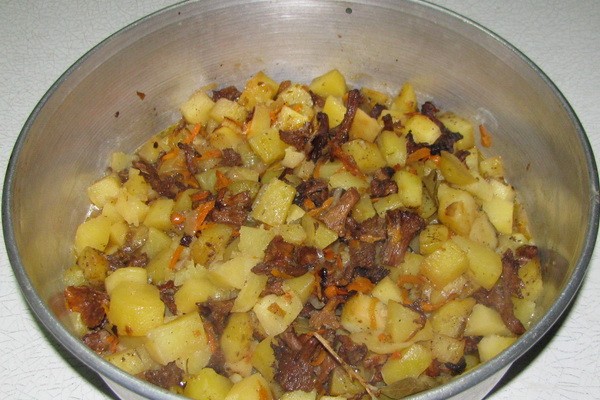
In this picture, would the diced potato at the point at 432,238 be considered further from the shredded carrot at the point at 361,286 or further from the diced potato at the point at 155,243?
the diced potato at the point at 155,243

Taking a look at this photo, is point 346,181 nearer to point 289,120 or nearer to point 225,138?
point 289,120

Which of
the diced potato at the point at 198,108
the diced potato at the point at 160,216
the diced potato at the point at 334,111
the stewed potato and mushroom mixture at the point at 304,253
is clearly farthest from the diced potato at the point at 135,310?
the diced potato at the point at 334,111

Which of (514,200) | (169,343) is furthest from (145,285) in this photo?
(514,200)

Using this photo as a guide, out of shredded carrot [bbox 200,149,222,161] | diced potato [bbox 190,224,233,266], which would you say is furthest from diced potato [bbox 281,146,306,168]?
diced potato [bbox 190,224,233,266]

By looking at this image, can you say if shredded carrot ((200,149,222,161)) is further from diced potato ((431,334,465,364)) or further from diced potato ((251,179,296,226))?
diced potato ((431,334,465,364))

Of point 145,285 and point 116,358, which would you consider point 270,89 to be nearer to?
point 145,285

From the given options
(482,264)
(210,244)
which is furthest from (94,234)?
(482,264)

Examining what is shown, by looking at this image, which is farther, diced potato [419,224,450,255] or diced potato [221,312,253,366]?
diced potato [419,224,450,255]
